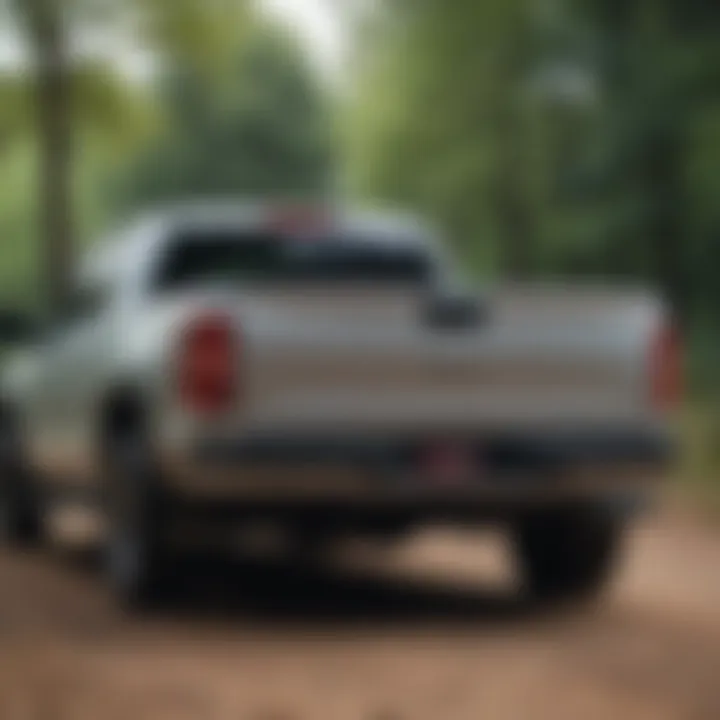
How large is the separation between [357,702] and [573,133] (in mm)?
22685

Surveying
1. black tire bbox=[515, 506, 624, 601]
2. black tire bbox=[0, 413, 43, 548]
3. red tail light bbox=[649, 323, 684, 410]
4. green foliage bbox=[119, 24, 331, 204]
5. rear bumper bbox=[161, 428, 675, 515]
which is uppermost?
green foliage bbox=[119, 24, 331, 204]

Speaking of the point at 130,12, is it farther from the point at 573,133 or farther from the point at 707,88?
the point at 707,88

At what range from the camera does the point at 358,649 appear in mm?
8578

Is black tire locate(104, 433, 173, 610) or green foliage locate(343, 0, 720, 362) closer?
black tire locate(104, 433, 173, 610)

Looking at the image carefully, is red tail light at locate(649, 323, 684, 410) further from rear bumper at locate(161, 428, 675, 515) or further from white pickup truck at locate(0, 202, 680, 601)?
rear bumper at locate(161, 428, 675, 515)

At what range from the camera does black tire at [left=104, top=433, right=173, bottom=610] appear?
9.49 meters

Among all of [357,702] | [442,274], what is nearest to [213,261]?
[442,274]

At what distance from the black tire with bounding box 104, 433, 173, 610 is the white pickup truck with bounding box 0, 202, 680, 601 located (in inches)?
0.5

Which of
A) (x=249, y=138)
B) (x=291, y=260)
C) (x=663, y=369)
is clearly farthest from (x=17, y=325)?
(x=249, y=138)

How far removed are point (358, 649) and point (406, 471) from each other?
33.6 inches

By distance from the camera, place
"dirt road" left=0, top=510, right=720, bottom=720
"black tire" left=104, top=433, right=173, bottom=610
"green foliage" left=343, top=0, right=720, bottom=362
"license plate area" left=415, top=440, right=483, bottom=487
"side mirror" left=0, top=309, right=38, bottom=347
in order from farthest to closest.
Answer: "green foliage" left=343, top=0, right=720, bottom=362, "side mirror" left=0, top=309, right=38, bottom=347, "black tire" left=104, top=433, right=173, bottom=610, "license plate area" left=415, top=440, right=483, bottom=487, "dirt road" left=0, top=510, right=720, bottom=720

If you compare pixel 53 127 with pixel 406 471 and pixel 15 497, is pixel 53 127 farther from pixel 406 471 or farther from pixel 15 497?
pixel 406 471

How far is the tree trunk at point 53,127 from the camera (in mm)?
29312

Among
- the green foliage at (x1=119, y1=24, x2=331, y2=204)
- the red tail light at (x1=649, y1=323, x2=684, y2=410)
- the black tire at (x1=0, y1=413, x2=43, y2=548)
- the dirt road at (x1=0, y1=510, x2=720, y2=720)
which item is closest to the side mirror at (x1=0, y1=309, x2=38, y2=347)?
the black tire at (x1=0, y1=413, x2=43, y2=548)
